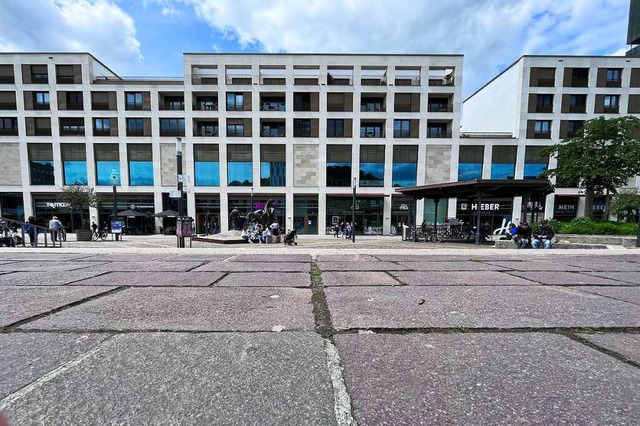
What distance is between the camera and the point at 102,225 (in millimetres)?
30109

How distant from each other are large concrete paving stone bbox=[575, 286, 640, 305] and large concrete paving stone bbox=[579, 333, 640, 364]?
5.98 feet

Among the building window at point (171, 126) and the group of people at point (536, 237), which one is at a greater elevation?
the building window at point (171, 126)

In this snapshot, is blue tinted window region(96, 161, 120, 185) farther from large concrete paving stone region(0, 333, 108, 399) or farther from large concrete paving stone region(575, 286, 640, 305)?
large concrete paving stone region(575, 286, 640, 305)

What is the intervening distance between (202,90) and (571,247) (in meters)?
34.9

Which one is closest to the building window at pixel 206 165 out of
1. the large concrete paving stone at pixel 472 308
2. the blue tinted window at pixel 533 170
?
the large concrete paving stone at pixel 472 308

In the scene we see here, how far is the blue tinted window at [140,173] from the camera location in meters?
29.9

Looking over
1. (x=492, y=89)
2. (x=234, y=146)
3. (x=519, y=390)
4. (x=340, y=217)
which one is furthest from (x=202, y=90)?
(x=492, y=89)

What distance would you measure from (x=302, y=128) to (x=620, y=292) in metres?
29.9

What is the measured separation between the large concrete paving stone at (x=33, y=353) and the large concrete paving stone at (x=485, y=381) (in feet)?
6.57

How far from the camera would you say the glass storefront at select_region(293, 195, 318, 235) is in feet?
101

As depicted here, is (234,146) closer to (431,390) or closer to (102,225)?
(102,225)

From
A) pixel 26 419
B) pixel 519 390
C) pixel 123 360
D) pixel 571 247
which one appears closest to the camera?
pixel 26 419

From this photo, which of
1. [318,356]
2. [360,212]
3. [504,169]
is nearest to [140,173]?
[360,212]

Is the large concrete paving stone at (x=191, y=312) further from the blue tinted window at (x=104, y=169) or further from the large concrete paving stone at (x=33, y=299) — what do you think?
the blue tinted window at (x=104, y=169)
